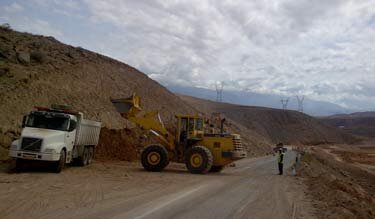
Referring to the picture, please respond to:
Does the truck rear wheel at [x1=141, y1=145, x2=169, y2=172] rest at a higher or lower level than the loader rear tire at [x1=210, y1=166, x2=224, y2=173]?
higher

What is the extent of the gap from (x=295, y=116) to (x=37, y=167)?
137 meters

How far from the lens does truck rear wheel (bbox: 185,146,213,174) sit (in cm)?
2303

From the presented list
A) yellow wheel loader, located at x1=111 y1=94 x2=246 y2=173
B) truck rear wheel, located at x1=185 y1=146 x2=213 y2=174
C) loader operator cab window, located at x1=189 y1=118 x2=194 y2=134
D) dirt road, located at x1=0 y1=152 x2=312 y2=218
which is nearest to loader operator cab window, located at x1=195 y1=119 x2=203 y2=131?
yellow wheel loader, located at x1=111 y1=94 x2=246 y2=173

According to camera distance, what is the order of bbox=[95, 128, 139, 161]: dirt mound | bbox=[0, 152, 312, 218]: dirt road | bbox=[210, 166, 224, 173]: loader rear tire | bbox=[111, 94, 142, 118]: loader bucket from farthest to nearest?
bbox=[95, 128, 139, 161]: dirt mound
bbox=[210, 166, 224, 173]: loader rear tire
bbox=[111, 94, 142, 118]: loader bucket
bbox=[0, 152, 312, 218]: dirt road

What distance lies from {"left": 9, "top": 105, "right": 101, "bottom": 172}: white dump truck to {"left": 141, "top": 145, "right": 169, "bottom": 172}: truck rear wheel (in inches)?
129

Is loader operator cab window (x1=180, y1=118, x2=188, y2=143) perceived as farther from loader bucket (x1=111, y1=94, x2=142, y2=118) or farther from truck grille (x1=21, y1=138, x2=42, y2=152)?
truck grille (x1=21, y1=138, x2=42, y2=152)

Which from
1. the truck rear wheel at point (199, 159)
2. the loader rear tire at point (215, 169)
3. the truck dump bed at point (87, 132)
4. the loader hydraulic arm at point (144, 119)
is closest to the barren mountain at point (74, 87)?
the truck dump bed at point (87, 132)

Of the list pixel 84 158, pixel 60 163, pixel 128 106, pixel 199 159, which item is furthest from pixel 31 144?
pixel 199 159

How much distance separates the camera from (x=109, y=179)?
1888 centimetres

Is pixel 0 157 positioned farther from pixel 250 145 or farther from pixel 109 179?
pixel 250 145

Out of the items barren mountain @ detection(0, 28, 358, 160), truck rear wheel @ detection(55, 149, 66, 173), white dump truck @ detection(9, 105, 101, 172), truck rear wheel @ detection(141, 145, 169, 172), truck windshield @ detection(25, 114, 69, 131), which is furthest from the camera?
barren mountain @ detection(0, 28, 358, 160)

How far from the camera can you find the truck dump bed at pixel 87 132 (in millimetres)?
22391

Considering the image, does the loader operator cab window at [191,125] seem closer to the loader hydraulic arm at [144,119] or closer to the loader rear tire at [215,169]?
the loader hydraulic arm at [144,119]

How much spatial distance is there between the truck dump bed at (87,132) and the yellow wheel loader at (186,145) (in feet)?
5.91
